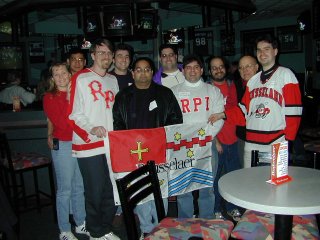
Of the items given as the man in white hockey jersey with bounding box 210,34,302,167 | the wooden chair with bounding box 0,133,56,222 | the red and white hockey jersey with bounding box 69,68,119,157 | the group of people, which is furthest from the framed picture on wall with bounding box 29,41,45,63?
the man in white hockey jersey with bounding box 210,34,302,167

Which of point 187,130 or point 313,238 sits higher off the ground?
point 187,130

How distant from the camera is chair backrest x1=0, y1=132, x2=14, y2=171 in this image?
127 inches

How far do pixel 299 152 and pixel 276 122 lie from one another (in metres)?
1.00

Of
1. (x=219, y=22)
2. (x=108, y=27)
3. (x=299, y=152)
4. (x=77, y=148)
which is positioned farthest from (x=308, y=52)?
(x=77, y=148)

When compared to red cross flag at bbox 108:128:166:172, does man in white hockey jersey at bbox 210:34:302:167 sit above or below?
above

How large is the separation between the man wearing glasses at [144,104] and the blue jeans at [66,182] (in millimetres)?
548

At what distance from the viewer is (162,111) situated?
9.08ft

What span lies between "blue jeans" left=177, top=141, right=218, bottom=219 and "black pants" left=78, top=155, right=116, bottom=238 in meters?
0.59

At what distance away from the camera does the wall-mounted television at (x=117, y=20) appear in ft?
17.7

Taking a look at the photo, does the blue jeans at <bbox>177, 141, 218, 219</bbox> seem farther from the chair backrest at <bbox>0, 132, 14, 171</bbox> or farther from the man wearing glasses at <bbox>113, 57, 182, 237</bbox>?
the chair backrest at <bbox>0, 132, 14, 171</bbox>

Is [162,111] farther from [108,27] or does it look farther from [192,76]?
[108,27]

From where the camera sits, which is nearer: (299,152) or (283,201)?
(283,201)

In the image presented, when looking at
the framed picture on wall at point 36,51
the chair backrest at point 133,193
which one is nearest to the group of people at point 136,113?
the chair backrest at point 133,193

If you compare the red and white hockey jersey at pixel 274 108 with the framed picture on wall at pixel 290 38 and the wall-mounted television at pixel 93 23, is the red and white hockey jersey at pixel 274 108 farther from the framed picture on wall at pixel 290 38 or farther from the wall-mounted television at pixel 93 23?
the framed picture on wall at pixel 290 38
